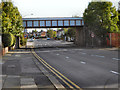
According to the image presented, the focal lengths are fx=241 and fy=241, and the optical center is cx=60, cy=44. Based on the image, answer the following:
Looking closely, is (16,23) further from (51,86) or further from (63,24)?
(51,86)

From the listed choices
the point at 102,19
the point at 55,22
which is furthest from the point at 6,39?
the point at 55,22

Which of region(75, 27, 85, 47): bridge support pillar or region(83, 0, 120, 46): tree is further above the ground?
region(83, 0, 120, 46): tree

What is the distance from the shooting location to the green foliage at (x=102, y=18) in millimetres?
53656

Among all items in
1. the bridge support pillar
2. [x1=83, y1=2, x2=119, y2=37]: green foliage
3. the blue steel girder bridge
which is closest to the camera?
[x1=83, y1=2, x2=119, y2=37]: green foliage

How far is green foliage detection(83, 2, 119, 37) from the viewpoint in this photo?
53656 millimetres

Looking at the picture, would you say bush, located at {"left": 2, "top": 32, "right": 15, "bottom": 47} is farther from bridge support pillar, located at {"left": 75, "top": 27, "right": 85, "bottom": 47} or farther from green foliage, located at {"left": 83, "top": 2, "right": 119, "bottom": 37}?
bridge support pillar, located at {"left": 75, "top": 27, "right": 85, "bottom": 47}

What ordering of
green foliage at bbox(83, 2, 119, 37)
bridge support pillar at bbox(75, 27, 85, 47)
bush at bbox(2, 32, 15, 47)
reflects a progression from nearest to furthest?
bush at bbox(2, 32, 15, 47)
green foliage at bbox(83, 2, 119, 37)
bridge support pillar at bbox(75, 27, 85, 47)

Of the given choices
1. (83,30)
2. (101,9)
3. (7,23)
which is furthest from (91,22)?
(7,23)

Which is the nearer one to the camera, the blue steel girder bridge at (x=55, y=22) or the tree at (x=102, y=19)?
the tree at (x=102, y=19)

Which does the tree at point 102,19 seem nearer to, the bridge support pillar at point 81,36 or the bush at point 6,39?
the bridge support pillar at point 81,36

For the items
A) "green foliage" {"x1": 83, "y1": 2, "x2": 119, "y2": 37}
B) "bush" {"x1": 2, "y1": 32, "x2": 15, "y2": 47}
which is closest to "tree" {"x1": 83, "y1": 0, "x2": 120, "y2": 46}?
"green foliage" {"x1": 83, "y1": 2, "x2": 119, "y2": 37}

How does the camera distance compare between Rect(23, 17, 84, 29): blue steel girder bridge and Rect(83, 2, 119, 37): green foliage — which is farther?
Rect(23, 17, 84, 29): blue steel girder bridge

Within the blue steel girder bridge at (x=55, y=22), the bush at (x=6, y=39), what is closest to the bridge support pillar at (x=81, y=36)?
the blue steel girder bridge at (x=55, y=22)

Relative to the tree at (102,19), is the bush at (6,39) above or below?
below
